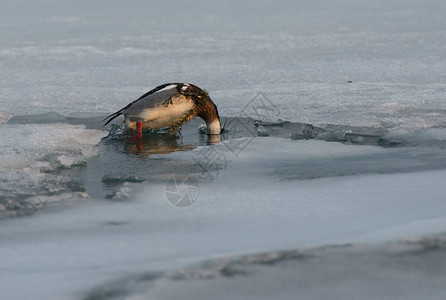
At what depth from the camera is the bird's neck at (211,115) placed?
6230 mm

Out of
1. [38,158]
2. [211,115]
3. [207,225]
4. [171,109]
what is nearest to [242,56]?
[211,115]

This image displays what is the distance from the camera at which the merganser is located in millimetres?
6152

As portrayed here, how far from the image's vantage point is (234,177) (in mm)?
4605

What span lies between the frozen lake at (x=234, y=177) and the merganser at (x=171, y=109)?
0.62ft

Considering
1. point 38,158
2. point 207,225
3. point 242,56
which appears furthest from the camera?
point 242,56

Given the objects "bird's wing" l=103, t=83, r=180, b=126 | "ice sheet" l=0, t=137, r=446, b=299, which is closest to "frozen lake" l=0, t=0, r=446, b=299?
"ice sheet" l=0, t=137, r=446, b=299

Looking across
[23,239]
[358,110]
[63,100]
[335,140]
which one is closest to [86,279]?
[23,239]

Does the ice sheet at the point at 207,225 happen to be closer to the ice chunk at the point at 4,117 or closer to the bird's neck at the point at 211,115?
the bird's neck at the point at 211,115

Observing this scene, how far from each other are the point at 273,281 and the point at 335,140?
3123mm

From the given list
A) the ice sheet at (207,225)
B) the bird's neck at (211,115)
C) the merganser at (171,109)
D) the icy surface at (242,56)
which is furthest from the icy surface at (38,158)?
the icy surface at (242,56)

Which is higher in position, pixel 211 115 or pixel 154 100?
pixel 154 100

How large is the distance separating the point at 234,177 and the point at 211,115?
1.71 m

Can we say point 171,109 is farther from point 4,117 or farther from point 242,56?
point 242,56

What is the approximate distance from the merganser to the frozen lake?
189 mm
